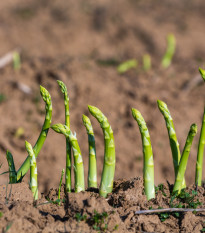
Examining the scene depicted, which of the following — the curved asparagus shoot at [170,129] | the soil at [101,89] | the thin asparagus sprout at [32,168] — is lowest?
the thin asparagus sprout at [32,168]

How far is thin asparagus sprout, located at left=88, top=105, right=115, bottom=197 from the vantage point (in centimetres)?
302

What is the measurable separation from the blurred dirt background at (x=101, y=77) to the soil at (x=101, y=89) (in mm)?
17

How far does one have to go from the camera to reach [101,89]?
701 centimetres

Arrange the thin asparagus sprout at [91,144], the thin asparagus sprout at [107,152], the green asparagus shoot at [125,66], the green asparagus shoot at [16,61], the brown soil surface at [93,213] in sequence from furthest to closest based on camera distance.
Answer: the green asparagus shoot at [125,66], the green asparagus shoot at [16,61], the thin asparagus sprout at [91,144], the thin asparagus sprout at [107,152], the brown soil surface at [93,213]

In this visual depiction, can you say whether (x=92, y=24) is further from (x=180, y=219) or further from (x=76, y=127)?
(x=180, y=219)

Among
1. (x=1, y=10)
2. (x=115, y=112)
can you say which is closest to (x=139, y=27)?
(x=1, y=10)

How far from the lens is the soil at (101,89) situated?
2.90 m

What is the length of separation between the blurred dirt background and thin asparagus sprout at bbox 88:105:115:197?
202 cm

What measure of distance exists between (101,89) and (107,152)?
4.01m

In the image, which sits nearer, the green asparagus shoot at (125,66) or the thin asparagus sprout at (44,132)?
the thin asparagus sprout at (44,132)

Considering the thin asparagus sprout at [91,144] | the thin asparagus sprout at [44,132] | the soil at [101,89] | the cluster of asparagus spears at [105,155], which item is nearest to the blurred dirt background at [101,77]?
the soil at [101,89]

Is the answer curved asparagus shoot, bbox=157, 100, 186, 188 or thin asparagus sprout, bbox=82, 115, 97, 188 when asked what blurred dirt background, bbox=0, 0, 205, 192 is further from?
curved asparagus shoot, bbox=157, 100, 186, 188

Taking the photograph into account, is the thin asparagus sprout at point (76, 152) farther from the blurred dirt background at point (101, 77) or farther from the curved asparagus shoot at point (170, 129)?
the blurred dirt background at point (101, 77)

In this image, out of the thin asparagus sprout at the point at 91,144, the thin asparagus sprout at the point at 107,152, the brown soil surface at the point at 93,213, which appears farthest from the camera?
the thin asparagus sprout at the point at 91,144
